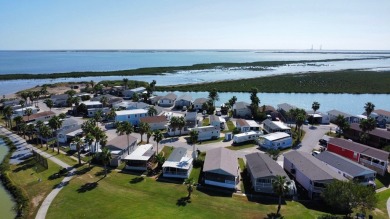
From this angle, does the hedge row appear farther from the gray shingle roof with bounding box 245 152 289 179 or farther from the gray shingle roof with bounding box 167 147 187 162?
the gray shingle roof with bounding box 245 152 289 179

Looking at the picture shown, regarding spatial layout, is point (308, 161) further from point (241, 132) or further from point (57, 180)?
point (57, 180)

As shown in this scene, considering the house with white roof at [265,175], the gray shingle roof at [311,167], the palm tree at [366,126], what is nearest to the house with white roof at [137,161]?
the house with white roof at [265,175]

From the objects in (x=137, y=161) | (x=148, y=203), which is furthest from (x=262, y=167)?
(x=137, y=161)

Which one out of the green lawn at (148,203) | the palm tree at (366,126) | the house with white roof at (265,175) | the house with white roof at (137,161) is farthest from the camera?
the palm tree at (366,126)

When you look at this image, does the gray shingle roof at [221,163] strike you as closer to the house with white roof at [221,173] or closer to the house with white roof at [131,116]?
the house with white roof at [221,173]

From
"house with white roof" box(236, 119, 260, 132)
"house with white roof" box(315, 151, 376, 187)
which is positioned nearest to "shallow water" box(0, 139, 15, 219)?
"house with white roof" box(315, 151, 376, 187)
